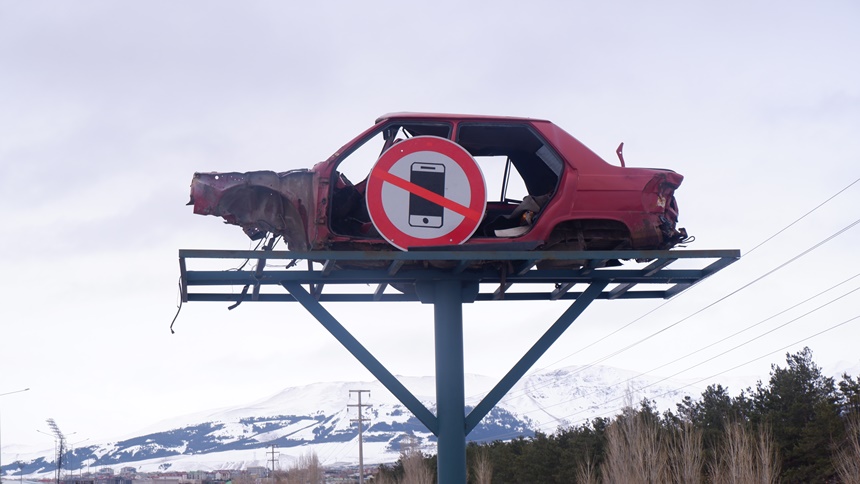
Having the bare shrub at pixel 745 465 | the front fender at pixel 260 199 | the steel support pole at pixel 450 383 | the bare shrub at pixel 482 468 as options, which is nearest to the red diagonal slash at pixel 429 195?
the front fender at pixel 260 199

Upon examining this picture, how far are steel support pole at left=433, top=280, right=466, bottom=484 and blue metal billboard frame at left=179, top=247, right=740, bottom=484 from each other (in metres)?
Result: 0.01

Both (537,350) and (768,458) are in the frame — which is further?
(768,458)

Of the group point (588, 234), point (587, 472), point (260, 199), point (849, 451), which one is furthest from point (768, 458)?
point (260, 199)

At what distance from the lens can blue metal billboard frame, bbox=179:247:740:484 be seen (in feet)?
37.2

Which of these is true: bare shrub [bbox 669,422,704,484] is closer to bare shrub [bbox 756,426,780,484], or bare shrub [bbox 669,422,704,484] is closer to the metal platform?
bare shrub [bbox 756,426,780,484]

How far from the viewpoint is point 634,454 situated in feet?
127

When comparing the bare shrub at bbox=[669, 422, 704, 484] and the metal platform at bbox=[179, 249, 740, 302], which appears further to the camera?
the bare shrub at bbox=[669, 422, 704, 484]

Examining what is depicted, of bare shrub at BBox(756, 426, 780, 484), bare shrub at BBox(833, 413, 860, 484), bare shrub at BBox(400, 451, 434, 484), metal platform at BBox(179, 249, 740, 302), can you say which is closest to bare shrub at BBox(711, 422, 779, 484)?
bare shrub at BBox(756, 426, 780, 484)

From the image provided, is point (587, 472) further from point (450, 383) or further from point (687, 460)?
point (450, 383)

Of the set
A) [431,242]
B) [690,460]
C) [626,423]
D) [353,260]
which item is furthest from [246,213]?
[626,423]

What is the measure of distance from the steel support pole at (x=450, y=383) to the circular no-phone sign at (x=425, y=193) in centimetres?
110

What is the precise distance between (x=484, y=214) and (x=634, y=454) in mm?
29420

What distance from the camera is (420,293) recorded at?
40.6 ft

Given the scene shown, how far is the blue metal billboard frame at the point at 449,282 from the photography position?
37.2ft
